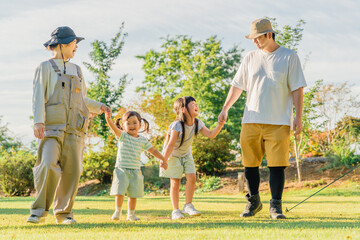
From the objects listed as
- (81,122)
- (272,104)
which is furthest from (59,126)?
(272,104)

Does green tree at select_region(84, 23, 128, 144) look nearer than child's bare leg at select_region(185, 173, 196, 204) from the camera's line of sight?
No

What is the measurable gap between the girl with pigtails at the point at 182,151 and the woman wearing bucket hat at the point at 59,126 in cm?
115

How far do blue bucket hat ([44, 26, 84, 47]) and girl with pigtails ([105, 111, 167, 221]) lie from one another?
100 cm

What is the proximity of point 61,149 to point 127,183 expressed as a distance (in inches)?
39.9

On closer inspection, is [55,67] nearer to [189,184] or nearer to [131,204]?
[131,204]

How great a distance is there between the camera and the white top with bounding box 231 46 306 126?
17.7ft

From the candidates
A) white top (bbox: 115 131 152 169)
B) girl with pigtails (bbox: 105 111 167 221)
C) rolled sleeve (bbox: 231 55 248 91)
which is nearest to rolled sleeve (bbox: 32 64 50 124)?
girl with pigtails (bbox: 105 111 167 221)

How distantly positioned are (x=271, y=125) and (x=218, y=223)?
1.38 meters

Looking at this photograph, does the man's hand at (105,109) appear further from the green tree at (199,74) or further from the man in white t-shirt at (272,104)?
the green tree at (199,74)

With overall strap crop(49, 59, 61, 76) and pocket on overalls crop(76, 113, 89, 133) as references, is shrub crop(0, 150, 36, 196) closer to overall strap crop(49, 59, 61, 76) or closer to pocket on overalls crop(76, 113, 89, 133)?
pocket on overalls crop(76, 113, 89, 133)

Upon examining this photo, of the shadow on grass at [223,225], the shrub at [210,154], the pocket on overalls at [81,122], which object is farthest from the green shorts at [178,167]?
the shrub at [210,154]

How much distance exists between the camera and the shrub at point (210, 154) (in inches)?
697

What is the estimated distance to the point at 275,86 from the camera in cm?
541

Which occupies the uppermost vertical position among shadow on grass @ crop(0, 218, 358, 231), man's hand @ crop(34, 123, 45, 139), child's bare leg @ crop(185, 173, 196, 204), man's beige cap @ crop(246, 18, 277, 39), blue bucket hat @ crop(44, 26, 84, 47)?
man's beige cap @ crop(246, 18, 277, 39)
